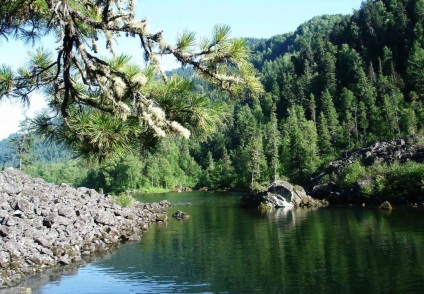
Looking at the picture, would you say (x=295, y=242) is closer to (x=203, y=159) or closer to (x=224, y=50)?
(x=224, y=50)

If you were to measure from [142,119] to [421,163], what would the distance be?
8441cm

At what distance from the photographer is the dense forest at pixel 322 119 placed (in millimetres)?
125688

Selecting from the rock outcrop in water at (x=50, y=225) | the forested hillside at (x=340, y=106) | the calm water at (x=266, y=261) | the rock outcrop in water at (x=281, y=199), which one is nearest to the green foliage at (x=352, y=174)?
the rock outcrop in water at (x=281, y=199)

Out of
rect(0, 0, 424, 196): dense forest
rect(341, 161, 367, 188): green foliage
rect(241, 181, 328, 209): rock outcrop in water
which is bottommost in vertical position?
rect(241, 181, 328, 209): rock outcrop in water

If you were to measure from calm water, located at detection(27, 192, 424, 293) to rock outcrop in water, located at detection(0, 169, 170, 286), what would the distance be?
10.9 feet

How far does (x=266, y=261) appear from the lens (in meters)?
35.4

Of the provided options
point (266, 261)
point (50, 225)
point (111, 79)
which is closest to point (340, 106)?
point (266, 261)

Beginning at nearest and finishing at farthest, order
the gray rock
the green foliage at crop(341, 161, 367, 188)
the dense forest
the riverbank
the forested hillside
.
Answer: the gray rock < the riverbank < the green foliage at crop(341, 161, 367, 188) < the forested hillside < the dense forest

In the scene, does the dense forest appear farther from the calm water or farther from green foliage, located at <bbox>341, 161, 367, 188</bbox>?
the calm water

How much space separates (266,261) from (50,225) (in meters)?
22.1

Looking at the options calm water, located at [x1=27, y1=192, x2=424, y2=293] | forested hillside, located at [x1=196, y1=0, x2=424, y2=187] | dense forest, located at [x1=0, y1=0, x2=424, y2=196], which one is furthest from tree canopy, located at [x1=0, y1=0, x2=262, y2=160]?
forested hillside, located at [x1=196, y1=0, x2=424, y2=187]

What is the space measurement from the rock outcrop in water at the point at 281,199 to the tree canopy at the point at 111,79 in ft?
243

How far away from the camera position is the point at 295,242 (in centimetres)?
4269

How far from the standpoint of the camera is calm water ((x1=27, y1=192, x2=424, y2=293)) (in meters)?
28.8
